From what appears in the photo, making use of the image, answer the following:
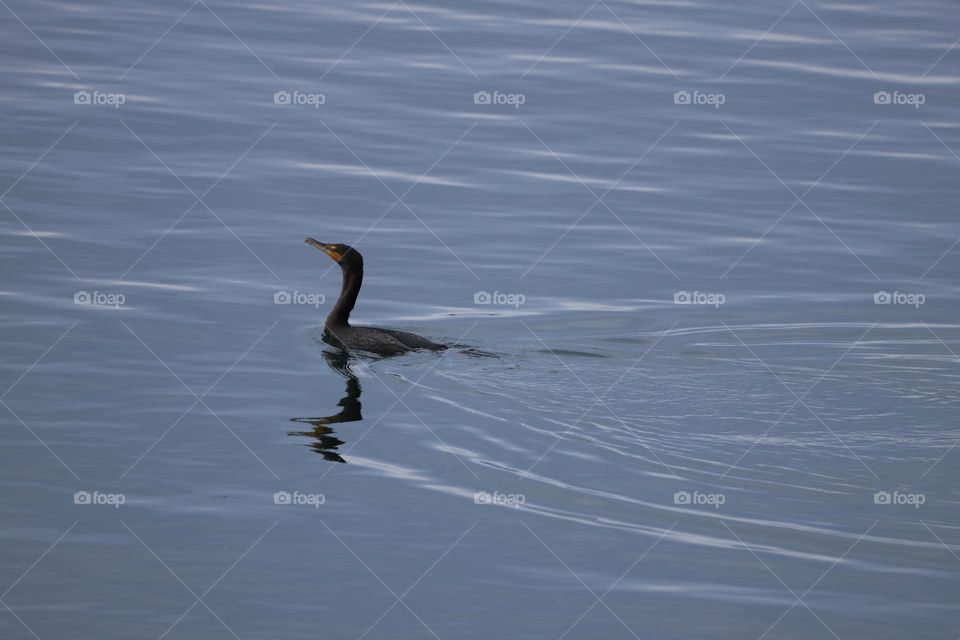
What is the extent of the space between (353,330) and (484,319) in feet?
4.79

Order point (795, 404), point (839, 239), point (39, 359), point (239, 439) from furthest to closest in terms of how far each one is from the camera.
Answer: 1. point (839, 239)
2. point (39, 359)
3. point (795, 404)
4. point (239, 439)

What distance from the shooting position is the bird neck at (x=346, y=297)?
15.1m

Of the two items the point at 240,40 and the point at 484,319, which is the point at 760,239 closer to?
the point at 484,319

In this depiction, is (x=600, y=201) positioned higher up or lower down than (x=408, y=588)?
higher up

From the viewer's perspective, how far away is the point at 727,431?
485 inches

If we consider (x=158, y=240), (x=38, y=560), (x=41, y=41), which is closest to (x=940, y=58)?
(x=158, y=240)

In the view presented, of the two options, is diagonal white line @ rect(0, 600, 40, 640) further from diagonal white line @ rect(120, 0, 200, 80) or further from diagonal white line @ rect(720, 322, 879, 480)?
diagonal white line @ rect(120, 0, 200, 80)

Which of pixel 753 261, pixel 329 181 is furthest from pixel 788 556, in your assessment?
pixel 329 181

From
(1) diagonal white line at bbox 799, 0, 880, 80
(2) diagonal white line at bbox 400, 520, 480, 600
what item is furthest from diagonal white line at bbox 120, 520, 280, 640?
(1) diagonal white line at bbox 799, 0, 880, 80

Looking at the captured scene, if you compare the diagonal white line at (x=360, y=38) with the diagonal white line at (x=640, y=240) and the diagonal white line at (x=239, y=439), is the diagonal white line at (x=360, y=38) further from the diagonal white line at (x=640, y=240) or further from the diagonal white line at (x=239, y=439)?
the diagonal white line at (x=239, y=439)

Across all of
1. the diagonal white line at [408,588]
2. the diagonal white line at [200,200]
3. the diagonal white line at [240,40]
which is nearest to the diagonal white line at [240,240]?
the diagonal white line at [200,200]

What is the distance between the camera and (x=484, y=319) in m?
15.5

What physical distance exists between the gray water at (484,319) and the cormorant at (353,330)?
0.73 feet

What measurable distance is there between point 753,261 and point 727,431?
5278 millimetres
